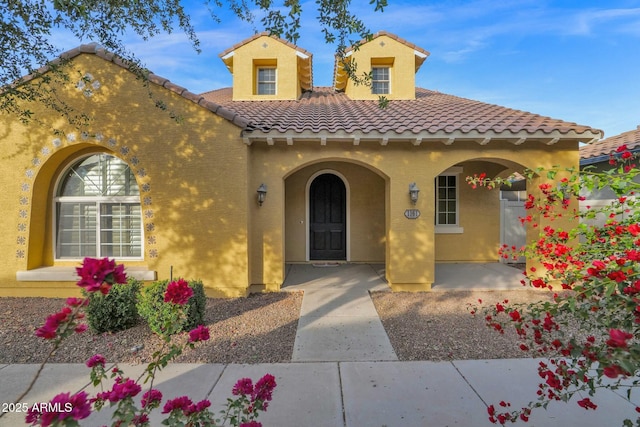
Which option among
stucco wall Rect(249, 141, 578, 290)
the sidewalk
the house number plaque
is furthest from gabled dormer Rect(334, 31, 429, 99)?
the sidewalk

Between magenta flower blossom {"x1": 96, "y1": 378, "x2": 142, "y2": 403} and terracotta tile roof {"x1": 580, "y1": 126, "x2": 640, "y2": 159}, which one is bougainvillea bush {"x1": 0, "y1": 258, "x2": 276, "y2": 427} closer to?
magenta flower blossom {"x1": 96, "y1": 378, "x2": 142, "y2": 403}

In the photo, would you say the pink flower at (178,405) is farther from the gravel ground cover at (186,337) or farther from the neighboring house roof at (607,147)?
the neighboring house roof at (607,147)

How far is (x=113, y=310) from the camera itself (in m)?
4.84

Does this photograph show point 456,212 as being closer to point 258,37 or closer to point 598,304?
point 598,304

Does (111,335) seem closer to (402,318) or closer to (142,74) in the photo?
(142,74)

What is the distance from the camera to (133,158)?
6.48m

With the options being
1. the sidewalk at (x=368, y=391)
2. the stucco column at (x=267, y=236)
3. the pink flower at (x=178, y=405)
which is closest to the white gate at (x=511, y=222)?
the sidewalk at (x=368, y=391)

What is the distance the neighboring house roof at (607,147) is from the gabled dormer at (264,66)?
995 centimetres

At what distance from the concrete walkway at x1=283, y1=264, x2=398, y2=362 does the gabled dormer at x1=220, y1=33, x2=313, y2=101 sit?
641cm

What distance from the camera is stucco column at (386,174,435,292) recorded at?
22.9 feet

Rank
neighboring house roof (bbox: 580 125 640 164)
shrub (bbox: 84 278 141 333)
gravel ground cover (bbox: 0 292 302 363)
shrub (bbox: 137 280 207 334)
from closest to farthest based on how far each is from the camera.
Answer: gravel ground cover (bbox: 0 292 302 363)
shrub (bbox: 137 280 207 334)
shrub (bbox: 84 278 141 333)
neighboring house roof (bbox: 580 125 640 164)

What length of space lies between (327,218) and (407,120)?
3.90 m

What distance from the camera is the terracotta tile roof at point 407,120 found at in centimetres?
653

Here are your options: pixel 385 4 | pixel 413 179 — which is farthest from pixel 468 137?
pixel 385 4
